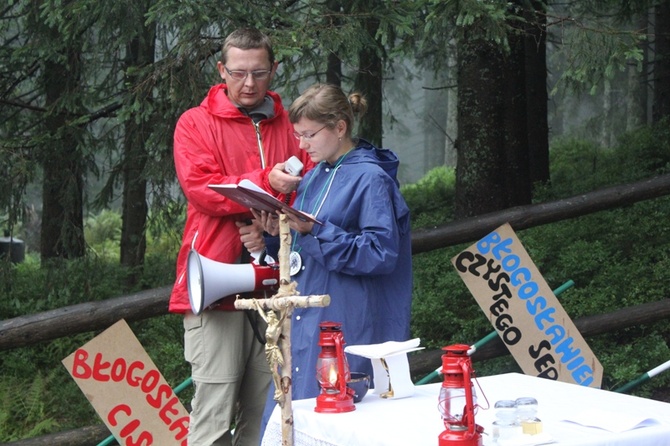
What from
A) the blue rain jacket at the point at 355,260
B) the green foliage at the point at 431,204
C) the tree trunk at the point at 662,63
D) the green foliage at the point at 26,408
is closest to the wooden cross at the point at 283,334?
the blue rain jacket at the point at 355,260

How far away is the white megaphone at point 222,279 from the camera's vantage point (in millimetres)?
4094

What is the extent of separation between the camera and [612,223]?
9.14m

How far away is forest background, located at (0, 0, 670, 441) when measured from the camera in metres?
6.15

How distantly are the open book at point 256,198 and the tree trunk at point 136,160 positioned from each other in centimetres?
309

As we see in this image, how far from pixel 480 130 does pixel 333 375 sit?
19.9 feet

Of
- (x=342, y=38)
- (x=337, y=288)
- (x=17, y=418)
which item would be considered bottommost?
(x=17, y=418)

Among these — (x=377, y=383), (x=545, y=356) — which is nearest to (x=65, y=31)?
(x=545, y=356)

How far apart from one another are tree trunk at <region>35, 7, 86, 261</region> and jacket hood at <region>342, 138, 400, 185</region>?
4.29 meters

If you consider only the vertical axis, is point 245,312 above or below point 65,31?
below

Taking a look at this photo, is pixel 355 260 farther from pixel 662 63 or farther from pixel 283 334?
pixel 662 63

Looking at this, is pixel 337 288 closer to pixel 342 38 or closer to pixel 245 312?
pixel 245 312

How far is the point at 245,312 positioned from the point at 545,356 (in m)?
2.31

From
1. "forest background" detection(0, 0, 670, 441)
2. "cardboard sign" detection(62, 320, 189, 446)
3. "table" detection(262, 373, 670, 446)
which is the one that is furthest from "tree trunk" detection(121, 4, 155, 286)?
"table" detection(262, 373, 670, 446)

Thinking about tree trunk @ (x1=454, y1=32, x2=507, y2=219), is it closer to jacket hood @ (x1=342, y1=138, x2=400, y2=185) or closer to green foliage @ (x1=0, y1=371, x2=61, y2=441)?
green foliage @ (x1=0, y1=371, x2=61, y2=441)
